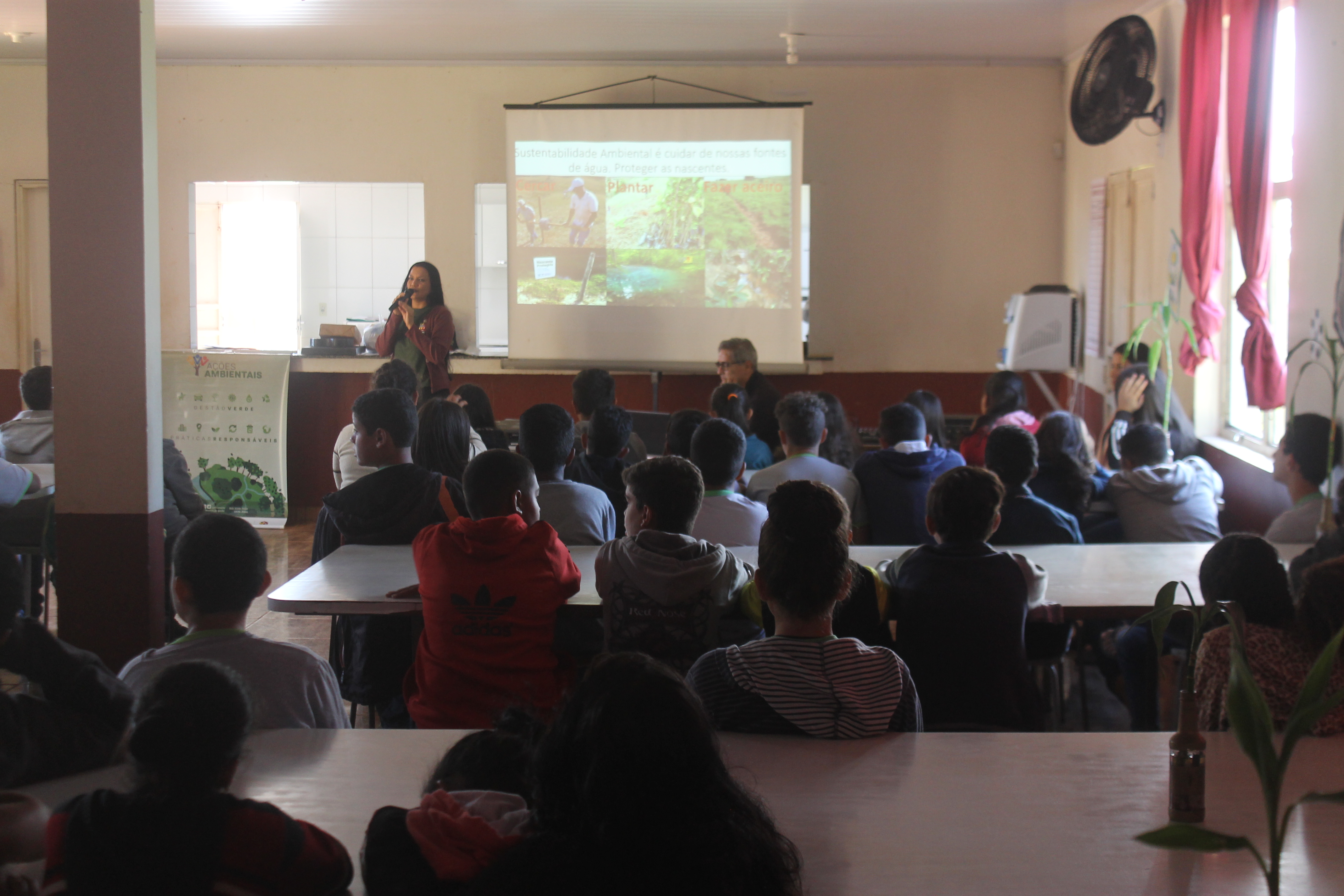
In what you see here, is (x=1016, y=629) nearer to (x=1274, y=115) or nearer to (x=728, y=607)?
(x=728, y=607)

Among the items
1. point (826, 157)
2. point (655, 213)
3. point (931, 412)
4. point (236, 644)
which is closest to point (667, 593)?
point (236, 644)

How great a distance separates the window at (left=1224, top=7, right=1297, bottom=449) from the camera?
14.2 ft

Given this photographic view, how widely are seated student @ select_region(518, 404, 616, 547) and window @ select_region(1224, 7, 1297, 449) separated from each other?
274 centimetres

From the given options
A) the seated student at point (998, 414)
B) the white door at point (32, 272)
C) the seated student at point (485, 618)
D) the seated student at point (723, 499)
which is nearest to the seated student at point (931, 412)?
the seated student at point (998, 414)

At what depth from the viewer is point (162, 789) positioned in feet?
3.72

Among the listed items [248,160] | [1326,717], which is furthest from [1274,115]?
[248,160]

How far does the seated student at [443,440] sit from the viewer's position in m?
3.55

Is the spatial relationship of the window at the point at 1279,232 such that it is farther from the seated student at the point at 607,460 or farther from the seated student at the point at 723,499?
the seated student at the point at 607,460

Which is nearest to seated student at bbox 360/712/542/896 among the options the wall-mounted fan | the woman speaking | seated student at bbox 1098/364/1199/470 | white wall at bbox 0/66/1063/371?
seated student at bbox 1098/364/1199/470

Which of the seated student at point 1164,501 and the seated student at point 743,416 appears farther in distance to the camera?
the seated student at point 743,416

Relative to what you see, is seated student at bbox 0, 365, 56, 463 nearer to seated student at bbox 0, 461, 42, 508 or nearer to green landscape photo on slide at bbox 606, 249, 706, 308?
seated student at bbox 0, 461, 42, 508

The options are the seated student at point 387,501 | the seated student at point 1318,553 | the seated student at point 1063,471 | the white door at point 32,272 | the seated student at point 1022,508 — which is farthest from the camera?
the white door at point 32,272

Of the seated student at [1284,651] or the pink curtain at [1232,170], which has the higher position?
the pink curtain at [1232,170]

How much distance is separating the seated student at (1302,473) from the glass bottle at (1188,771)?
2.08 meters
